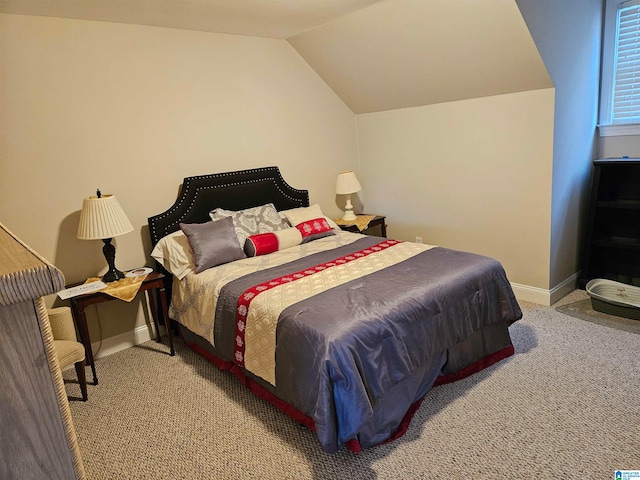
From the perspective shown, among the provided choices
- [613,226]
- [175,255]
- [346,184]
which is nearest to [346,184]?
[346,184]

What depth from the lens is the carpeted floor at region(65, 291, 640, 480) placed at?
1939 millimetres

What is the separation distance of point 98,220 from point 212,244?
0.76 metres

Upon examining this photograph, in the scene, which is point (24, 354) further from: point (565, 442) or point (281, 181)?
point (281, 181)

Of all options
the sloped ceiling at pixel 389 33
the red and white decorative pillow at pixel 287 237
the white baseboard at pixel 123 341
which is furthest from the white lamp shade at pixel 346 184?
the white baseboard at pixel 123 341

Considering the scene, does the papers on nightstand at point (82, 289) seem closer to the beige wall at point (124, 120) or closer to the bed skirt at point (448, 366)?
the beige wall at point (124, 120)

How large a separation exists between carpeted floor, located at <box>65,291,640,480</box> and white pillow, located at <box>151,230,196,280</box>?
711mm

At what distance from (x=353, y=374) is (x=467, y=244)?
2.43 metres

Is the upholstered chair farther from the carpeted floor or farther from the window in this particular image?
the window

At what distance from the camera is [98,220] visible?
2.78 m

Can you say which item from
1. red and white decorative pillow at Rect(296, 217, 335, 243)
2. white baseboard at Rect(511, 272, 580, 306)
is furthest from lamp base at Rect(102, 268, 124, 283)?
white baseboard at Rect(511, 272, 580, 306)

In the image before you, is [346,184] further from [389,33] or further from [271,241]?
[389,33]

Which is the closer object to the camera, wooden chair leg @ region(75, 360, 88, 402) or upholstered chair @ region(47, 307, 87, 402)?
upholstered chair @ region(47, 307, 87, 402)

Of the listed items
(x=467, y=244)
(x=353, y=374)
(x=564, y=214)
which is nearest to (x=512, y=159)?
(x=564, y=214)

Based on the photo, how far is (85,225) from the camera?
278cm
